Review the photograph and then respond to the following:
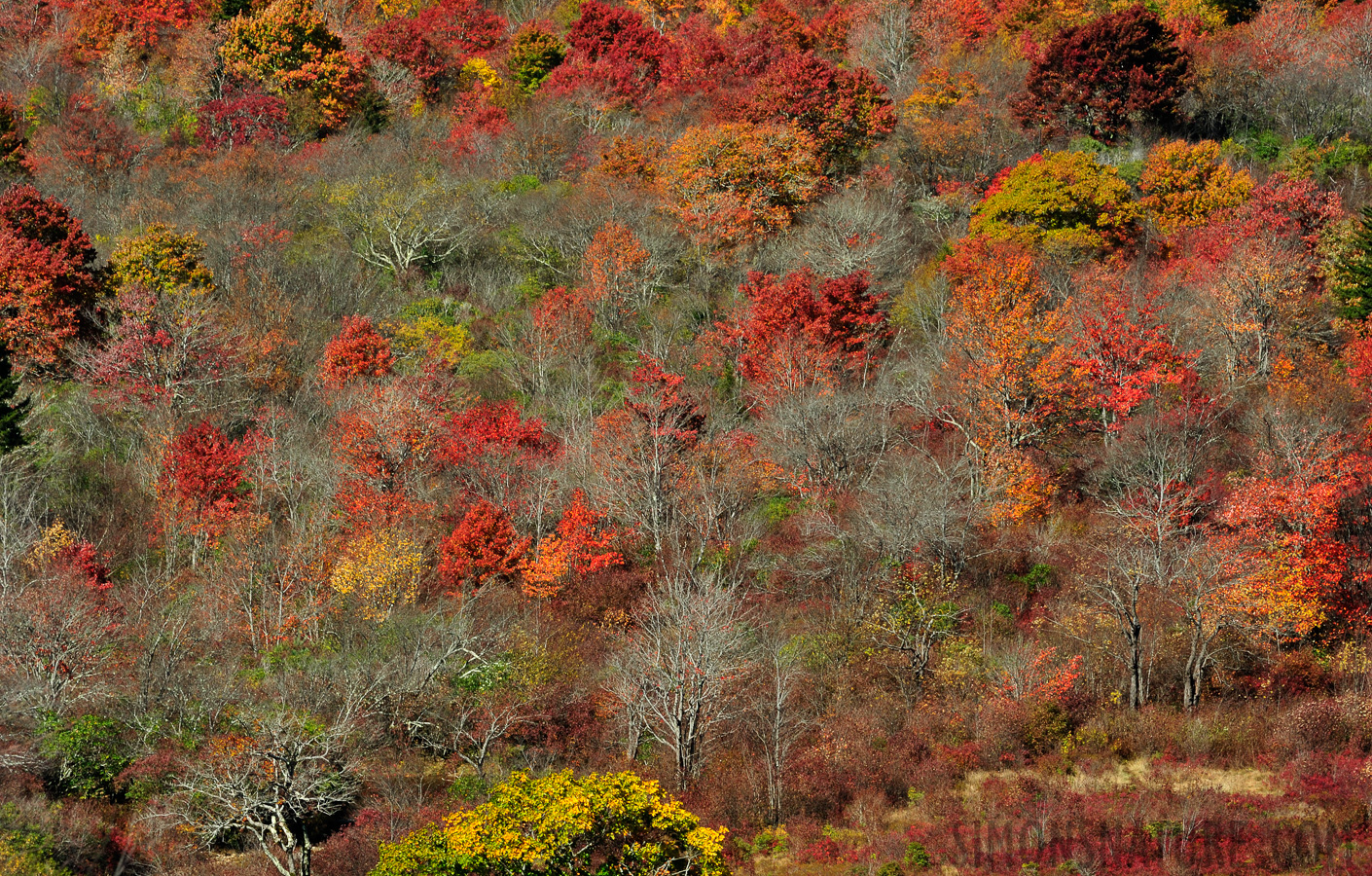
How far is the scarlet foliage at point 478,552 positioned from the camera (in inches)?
1468

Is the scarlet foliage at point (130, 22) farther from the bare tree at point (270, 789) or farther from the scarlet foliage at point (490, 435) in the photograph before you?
the bare tree at point (270, 789)

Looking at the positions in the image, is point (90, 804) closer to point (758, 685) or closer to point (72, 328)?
point (758, 685)

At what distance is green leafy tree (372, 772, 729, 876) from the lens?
20.3 meters

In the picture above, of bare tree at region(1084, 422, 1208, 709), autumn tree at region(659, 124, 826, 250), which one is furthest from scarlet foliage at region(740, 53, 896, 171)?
bare tree at region(1084, 422, 1208, 709)

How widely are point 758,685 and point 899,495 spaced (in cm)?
756

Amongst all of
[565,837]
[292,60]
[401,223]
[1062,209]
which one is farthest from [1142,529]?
[292,60]

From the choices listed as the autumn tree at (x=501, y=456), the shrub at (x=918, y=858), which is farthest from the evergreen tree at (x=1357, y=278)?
the autumn tree at (x=501, y=456)

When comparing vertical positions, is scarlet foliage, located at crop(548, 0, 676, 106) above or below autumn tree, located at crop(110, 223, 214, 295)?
above

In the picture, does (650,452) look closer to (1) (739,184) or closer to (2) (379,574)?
(2) (379,574)

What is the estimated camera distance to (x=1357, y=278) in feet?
141

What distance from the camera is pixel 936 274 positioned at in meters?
51.2

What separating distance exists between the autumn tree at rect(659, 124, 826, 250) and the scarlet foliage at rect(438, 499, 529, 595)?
22.1 metres

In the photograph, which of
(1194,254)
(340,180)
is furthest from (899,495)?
(340,180)

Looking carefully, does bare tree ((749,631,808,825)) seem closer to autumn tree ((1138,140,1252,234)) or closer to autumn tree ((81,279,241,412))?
autumn tree ((81,279,241,412))
